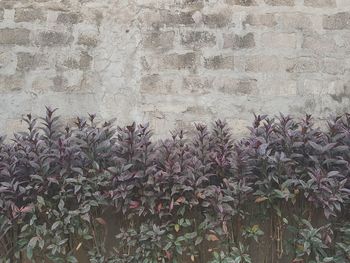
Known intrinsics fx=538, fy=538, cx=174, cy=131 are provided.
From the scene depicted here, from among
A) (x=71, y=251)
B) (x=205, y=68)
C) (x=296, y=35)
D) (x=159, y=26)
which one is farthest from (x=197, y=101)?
(x=71, y=251)

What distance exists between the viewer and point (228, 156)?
387cm

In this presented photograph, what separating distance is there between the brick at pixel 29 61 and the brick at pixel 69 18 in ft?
1.13

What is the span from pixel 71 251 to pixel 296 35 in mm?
2590

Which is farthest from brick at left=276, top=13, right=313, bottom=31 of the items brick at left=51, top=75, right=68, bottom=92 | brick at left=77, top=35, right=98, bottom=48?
brick at left=51, top=75, right=68, bottom=92

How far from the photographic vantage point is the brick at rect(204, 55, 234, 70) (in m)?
4.63

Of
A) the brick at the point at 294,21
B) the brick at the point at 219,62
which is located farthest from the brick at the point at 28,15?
the brick at the point at 294,21

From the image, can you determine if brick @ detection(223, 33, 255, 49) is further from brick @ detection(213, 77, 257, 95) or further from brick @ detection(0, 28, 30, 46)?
brick @ detection(0, 28, 30, 46)

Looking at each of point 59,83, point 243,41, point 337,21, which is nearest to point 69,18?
point 59,83

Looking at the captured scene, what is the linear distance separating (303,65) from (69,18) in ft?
6.74

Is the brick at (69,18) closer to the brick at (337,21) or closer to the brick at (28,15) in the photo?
the brick at (28,15)

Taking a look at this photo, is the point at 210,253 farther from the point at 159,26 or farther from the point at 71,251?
the point at 159,26

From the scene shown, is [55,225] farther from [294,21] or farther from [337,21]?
[337,21]

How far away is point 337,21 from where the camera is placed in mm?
4648

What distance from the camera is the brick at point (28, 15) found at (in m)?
4.59
